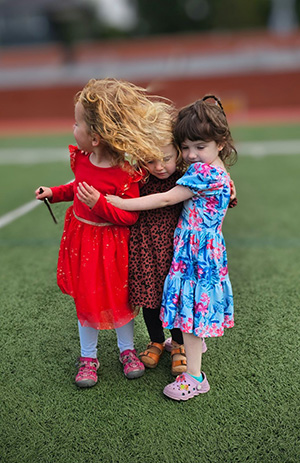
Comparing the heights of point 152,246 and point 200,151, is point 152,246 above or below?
below

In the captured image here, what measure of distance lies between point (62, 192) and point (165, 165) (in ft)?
1.78

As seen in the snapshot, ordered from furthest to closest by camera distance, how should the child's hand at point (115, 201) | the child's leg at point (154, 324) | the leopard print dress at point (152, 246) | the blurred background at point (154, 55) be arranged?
the blurred background at point (154, 55)
the child's leg at point (154, 324)
the leopard print dress at point (152, 246)
the child's hand at point (115, 201)

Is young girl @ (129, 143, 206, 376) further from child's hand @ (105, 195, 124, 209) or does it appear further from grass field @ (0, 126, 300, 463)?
grass field @ (0, 126, 300, 463)

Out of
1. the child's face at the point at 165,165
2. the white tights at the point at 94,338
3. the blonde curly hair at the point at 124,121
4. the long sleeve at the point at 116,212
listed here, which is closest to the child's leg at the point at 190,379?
the white tights at the point at 94,338

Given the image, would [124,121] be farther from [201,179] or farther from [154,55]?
[154,55]

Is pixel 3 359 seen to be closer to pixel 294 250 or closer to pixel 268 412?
pixel 268 412

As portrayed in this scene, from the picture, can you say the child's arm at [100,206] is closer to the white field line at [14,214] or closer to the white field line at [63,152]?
the white field line at [14,214]

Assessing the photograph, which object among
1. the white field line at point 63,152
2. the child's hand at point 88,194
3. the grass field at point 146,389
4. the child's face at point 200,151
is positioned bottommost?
the white field line at point 63,152

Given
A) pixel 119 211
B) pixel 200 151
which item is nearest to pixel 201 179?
pixel 200 151

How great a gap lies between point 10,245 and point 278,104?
14.0 m

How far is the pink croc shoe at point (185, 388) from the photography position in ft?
6.93

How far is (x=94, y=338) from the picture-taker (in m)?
2.30

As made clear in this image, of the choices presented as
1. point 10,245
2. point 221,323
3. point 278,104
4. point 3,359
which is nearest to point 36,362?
point 3,359

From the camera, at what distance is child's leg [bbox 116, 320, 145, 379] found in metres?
2.28
